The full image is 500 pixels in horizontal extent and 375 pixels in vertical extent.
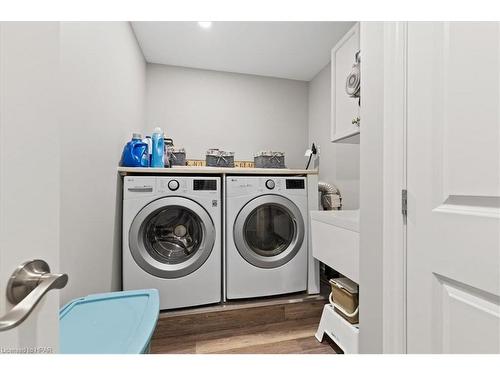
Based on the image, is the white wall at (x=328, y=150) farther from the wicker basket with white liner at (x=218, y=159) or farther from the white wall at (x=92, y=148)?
the white wall at (x=92, y=148)

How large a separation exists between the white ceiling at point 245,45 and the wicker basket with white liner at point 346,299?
6.17 ft

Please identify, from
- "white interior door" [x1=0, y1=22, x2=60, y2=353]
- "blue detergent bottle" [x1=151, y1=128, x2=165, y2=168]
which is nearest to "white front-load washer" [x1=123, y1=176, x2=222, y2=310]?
"blue detergent bottle" [x1=151, y1=128, x2=165, y2=168]

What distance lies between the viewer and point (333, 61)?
1.57m

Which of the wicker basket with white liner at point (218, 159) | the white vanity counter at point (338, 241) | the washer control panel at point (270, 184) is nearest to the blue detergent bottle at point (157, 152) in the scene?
the wicker basket with white liner at point (218, 159)

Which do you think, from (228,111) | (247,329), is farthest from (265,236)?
(228,111)

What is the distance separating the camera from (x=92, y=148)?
3.82 feet

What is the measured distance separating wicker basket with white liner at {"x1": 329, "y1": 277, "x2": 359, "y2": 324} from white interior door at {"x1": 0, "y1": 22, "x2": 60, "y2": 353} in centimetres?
126

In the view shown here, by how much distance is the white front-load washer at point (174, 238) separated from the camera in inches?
60.0

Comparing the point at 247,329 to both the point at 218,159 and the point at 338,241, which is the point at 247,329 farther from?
the point at 218,159

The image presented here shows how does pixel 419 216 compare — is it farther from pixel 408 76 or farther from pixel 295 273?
pixel 295 273

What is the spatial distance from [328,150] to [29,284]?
240cm

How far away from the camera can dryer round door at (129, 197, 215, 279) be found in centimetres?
153
